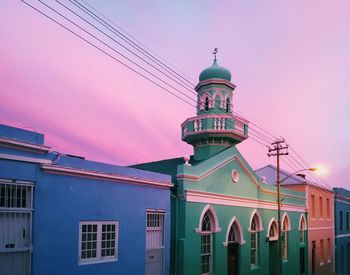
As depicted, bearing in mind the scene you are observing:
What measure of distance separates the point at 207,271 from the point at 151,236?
4.30 m

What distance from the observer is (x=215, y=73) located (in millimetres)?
Answer: 20484

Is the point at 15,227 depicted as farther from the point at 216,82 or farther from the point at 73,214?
the point at 216,82

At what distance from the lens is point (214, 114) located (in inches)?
749

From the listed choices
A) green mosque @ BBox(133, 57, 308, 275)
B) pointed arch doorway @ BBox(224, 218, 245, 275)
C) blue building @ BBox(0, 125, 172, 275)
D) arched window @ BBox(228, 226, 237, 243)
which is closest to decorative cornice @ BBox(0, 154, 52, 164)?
blue building @ BBox(0, 125, 172, 275)

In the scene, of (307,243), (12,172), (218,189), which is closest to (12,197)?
(12,172)

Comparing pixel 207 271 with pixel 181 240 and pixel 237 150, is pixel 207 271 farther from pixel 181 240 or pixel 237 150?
pixel 237 150

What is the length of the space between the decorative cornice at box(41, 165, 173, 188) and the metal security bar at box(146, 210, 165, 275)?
1.13 m

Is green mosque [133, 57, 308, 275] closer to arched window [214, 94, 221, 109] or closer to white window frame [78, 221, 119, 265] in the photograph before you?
arched window [214, 94, 221, 109]

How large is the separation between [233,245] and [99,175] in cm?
963

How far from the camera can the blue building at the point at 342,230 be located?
3447 centimetres

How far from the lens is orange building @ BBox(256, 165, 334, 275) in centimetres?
2759

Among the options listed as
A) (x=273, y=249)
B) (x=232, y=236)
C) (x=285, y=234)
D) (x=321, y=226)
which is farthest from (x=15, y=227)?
(x=321, y=226)

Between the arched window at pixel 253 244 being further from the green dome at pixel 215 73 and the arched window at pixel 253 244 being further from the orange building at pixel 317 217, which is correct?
the orange building at pixel 317 217

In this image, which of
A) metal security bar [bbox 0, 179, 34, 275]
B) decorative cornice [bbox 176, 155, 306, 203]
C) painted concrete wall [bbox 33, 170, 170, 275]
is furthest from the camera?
decorative cornice [bbox 176, 155, 306, 203]
